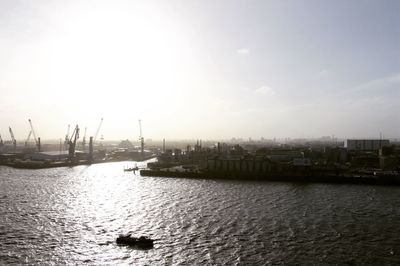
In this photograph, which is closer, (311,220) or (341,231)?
(341,231)

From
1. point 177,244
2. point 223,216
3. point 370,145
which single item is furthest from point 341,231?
point 370,145

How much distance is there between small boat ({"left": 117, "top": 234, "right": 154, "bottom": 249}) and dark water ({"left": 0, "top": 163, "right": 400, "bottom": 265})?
0.79 meters

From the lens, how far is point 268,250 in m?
31.2

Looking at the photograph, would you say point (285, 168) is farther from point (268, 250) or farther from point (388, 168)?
point (268, 250)

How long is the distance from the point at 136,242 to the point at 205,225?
1014cm

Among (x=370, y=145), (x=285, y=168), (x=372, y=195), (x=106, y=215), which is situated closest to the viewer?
(x=106, y=215)

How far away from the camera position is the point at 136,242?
3259 centimetres

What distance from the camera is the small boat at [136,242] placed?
106 feet

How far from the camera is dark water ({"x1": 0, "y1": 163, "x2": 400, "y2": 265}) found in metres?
29.8

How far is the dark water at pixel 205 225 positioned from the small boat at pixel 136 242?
0.79 meters

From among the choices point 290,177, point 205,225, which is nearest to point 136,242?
point 205,225

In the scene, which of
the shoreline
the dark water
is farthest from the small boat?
the shoreline

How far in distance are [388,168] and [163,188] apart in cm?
6372

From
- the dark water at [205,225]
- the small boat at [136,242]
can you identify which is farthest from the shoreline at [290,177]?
the small boat at [136,242]
